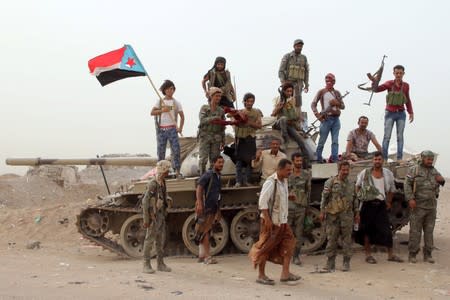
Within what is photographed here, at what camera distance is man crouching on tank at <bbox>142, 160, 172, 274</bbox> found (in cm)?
887

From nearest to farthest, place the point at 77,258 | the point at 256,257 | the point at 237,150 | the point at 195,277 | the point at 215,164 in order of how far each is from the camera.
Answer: the point at 256,257 < the point at 195,277 < the point at 215,164 < the point at 237,150 < the point at 77,258

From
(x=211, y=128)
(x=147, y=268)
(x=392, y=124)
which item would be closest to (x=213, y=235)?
(x=211, y=128)

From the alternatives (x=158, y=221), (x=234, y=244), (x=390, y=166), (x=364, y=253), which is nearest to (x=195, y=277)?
(x=158, y=221)

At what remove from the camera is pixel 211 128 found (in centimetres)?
1066

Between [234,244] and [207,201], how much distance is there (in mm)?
1799

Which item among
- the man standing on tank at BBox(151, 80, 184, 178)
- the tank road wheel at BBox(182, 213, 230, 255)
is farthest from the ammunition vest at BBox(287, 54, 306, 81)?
the tank road wheel at BBox(182, 213, 230, 255)

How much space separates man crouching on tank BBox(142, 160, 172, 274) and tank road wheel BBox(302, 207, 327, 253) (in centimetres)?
332

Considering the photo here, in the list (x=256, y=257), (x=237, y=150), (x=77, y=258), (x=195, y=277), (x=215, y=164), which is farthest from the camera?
(x=77, y=258)

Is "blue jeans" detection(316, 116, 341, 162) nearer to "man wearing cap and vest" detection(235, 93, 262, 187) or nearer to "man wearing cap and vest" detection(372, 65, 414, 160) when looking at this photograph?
"man wearing cap and vest" detection(372, 65, 414, 160)

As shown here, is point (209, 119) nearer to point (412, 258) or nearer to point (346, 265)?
point (346, 265)

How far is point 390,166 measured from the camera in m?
11.4

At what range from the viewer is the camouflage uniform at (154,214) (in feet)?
29.1

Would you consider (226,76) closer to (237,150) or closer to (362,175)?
(237,150)

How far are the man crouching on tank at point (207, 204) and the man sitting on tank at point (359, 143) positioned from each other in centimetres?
273
